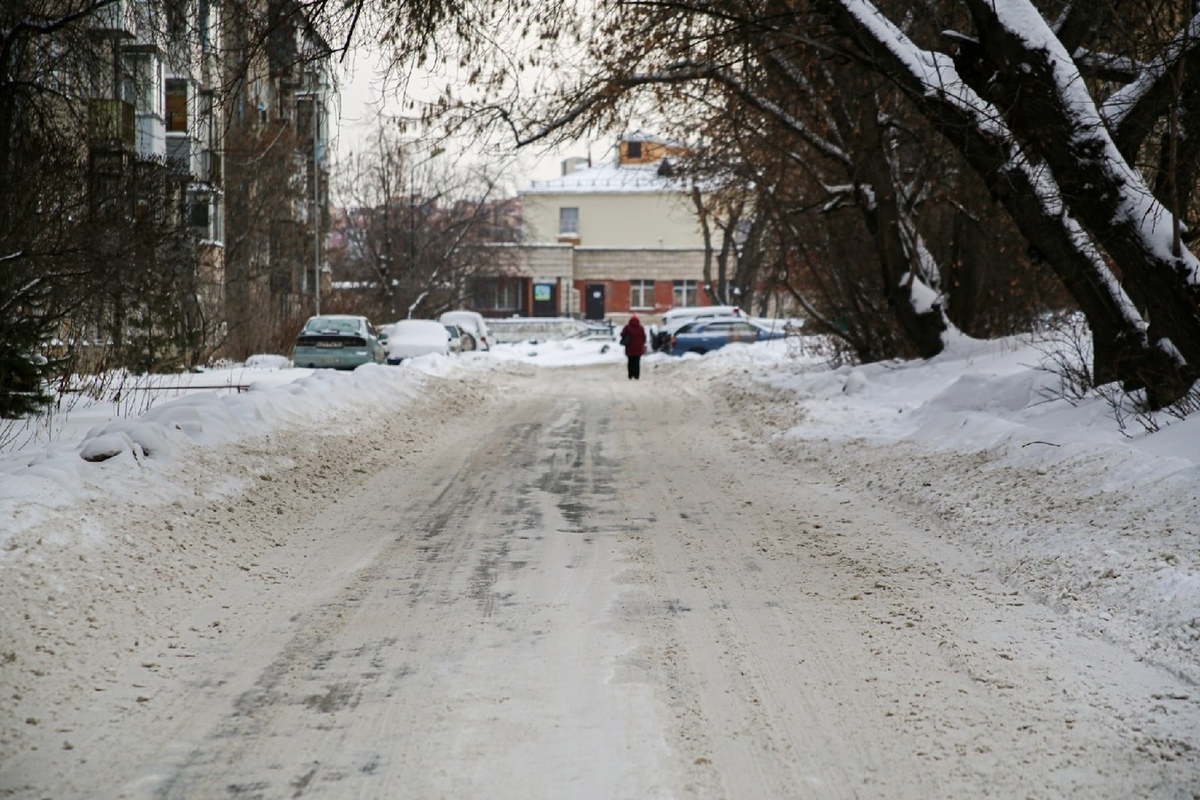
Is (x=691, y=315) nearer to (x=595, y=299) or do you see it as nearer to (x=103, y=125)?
(x=595, y=299)

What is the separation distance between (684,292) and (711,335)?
3742cm

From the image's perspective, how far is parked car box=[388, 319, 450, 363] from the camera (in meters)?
35.2

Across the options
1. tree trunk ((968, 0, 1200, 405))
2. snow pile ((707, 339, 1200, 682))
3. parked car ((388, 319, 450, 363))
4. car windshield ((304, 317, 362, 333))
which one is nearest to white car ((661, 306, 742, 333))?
parked car ((388, 319, 450, 363))

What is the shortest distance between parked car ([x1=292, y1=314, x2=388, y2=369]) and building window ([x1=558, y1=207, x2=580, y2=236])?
52.4 m

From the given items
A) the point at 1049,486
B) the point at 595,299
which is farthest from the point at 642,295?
the point at 1049,486

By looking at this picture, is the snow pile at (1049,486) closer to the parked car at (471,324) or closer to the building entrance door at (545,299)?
the parked car at (471,324)

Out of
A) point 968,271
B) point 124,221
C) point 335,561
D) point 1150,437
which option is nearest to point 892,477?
point 1150,437

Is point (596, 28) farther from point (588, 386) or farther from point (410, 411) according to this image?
point (588, 386)

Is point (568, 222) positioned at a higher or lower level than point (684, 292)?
higher

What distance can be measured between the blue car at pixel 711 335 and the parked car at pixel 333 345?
15.5 metres

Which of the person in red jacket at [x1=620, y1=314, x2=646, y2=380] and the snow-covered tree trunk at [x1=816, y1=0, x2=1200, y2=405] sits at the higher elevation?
the snow-covered tree trunk at [x1=816, y1=0, x2=1200, y2=405]

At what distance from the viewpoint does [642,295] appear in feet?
266

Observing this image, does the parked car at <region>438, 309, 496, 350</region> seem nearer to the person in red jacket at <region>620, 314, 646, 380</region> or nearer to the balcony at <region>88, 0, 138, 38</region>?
the person in red jacket at <region>620, 314, 646, 380</region>

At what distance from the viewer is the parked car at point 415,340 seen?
1387 inches
